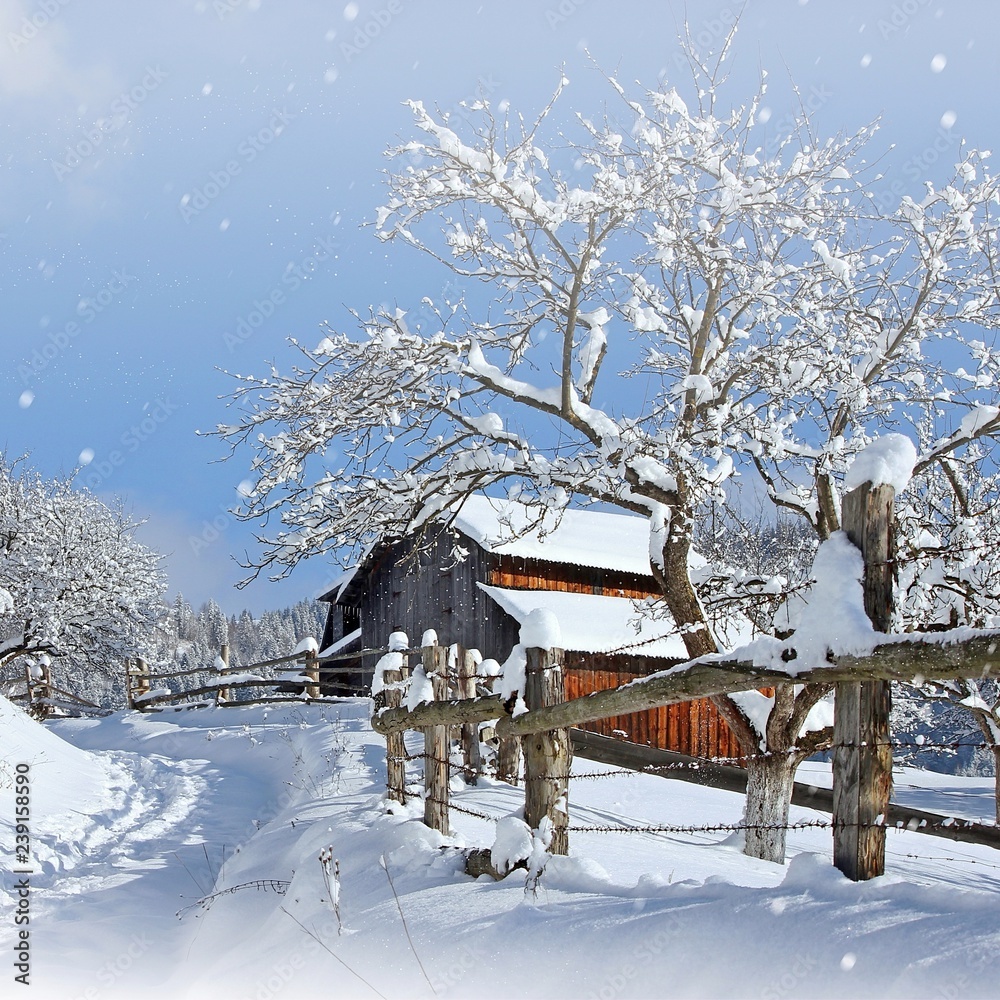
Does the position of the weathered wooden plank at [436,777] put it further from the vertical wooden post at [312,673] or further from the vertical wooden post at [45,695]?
the vertical wooden post at [45,695]

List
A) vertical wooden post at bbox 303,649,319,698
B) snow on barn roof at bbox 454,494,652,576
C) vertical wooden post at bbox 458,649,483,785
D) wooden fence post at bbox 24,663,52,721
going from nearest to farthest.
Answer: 1. vertical wooden post at bbox 458,649,483,785
2. snow on barn roof at bbox 454,494,652,576
3. vertical wooden post at bbox 303,649,319,698
4. wooden fence post at bbox 24,663,52,721

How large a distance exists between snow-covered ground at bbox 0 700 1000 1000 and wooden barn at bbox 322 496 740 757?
241 inches

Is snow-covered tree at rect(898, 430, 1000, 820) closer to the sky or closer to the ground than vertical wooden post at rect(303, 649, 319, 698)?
closer to the sky

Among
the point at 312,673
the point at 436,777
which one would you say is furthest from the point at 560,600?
the point at 436,777

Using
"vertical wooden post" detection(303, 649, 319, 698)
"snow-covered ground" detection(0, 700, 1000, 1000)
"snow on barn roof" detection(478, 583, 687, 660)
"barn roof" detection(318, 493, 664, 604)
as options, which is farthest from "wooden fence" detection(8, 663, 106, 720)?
"snow on barn roof" detection(478, 583, 687, 660)

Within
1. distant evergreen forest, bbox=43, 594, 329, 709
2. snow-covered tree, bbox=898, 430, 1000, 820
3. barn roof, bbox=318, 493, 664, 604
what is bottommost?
distant evergreen forest, bbox=43, 594, 329, 709

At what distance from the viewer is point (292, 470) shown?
9.82 m

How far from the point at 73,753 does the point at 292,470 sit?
8107 millimetres

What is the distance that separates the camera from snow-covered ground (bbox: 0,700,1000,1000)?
315cm

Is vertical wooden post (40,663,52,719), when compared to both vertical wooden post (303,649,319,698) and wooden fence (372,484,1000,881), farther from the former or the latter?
wooden fence (372,484,1000,881)

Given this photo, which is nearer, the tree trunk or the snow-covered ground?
the snow-covered ground

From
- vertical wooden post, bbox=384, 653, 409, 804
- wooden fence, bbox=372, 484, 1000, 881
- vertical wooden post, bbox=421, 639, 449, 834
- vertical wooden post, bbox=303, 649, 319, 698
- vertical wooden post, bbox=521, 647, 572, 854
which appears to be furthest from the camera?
vertical wooden post, bbox=303, 649, 319, 698

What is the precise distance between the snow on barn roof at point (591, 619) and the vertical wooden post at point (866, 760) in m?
14.1

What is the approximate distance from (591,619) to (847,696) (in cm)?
1621
